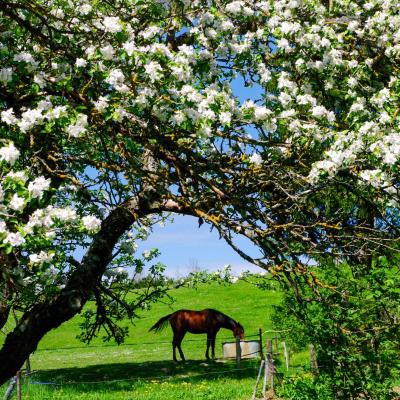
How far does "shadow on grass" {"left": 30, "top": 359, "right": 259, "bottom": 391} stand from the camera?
22156mm

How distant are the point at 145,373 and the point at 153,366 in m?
2.43

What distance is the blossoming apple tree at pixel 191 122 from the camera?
589 cm

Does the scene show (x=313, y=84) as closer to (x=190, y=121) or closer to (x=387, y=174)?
(x=387, y=174)

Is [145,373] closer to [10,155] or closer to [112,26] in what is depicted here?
[112,26]

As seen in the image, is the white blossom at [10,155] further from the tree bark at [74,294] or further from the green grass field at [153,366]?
the green grass field at [153,366]

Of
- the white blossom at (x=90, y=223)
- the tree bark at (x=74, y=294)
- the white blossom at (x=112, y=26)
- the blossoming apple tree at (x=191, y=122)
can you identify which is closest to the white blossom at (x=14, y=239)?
the blossoming apple tree at (x=191, y=122)

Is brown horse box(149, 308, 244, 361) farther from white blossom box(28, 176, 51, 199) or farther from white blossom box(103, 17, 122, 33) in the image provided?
white blossom box(28, 176, 51, 199)

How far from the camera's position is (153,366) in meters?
Result: 27.6

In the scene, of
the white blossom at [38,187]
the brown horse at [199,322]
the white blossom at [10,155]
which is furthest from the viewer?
the brown horse at [199,322]

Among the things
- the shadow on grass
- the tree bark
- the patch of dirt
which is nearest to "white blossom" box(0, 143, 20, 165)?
the tree bark

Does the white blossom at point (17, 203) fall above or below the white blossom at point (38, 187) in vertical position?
below

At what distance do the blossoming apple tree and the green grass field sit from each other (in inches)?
218

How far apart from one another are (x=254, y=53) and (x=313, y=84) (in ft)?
3.40

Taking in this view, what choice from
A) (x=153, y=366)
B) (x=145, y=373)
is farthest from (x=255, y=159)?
(x=153, y=366)
